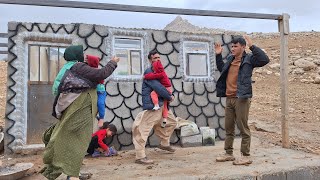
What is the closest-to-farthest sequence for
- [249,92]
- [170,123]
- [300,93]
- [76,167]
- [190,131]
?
[76,167] < [249,92] < [170,123] < [190,131] < [300,93]

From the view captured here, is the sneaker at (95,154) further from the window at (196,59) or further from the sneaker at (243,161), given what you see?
the window at (196,59)

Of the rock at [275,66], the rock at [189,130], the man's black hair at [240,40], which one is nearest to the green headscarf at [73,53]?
the man's black hair at [240,40]

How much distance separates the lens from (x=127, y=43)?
739cm

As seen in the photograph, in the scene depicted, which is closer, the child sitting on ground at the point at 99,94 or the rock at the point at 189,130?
the child sitting on ground at the point at 99,94

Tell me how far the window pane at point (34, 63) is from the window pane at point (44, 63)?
73mm

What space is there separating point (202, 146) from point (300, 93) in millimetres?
9557

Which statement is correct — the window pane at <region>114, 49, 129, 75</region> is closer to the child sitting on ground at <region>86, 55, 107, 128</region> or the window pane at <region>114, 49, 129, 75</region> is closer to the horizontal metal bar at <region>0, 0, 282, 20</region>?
the horizontal metal bar at <region>0, 0, 282, 20</region>

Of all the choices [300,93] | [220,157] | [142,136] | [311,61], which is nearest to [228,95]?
[220,157]

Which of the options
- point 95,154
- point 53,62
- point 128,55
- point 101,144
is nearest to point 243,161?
point 101,144

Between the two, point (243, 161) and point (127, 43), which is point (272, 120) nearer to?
point (127, 43)

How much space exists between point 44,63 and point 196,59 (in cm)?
320

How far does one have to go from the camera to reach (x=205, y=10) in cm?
642

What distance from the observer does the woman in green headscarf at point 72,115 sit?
4.06 meters

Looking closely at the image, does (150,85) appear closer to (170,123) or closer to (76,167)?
(170,123)
